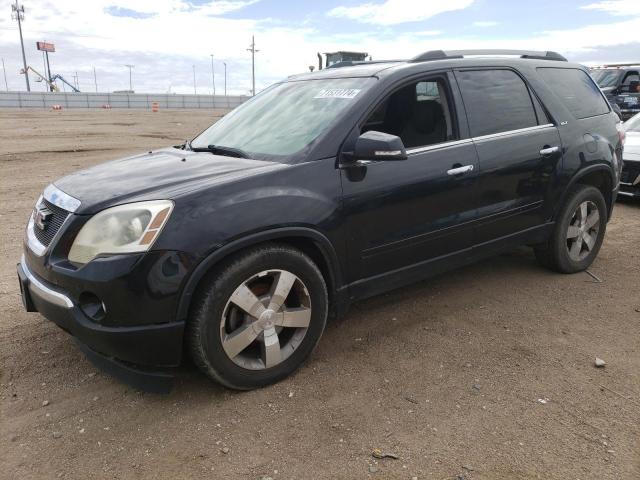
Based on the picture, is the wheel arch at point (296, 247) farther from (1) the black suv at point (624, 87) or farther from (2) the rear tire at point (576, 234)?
(1) the black suv at point (624, 87)

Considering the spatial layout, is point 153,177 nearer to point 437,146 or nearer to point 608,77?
point 437,146

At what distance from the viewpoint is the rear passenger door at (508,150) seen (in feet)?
12.7

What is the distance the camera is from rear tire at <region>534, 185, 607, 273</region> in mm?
4598

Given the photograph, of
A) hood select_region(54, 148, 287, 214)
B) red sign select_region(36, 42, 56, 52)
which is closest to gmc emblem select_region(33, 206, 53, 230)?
hood select_region(54, 148, 287, 214)

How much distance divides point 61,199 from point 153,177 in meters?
0.50

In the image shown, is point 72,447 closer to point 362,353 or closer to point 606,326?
point 362,353

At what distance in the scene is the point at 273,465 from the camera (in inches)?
96.7

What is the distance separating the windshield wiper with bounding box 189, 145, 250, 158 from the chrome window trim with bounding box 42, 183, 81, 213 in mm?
990

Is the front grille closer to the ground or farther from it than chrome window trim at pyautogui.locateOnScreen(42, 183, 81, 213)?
closer to the ground

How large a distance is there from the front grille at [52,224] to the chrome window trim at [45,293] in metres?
0.21

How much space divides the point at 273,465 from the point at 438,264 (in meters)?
1.87

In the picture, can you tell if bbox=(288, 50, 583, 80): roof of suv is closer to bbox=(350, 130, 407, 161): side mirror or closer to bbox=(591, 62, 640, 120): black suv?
bbox=(350, 130, 407, 161): side mirror

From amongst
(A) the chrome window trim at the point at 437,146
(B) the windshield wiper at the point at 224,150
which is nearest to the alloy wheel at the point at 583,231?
(A) the chrome window trim at the point at 437,146

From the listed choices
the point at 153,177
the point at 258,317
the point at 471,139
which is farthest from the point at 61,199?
the point at 471,139
